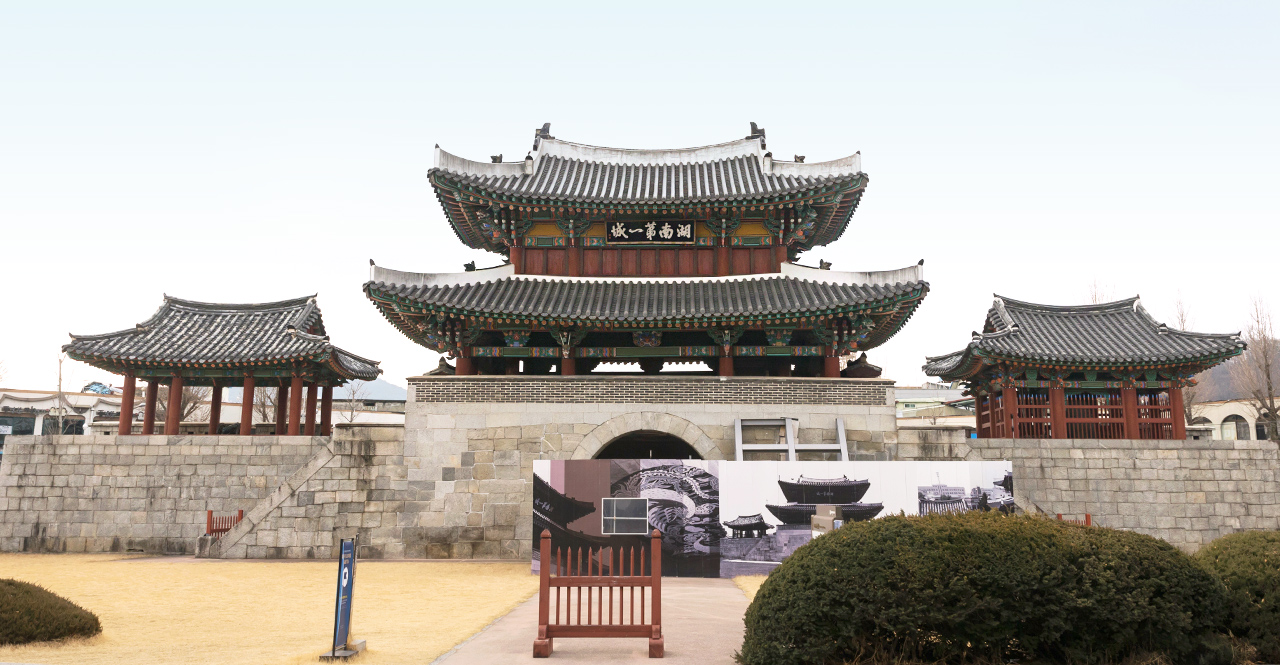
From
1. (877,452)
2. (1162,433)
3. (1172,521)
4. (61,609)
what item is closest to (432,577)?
(61,609)

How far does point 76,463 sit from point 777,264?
1966 cm

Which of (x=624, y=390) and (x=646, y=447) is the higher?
(x=624, y=390)

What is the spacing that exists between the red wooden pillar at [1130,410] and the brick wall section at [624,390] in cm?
811

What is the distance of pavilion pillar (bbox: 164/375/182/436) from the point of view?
2319 cm

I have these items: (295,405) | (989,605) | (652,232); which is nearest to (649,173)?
(652,232)

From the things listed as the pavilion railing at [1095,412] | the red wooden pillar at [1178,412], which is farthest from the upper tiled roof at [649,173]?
the red wooden pillar at [1178,412]

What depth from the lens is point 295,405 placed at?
2347 centimetres

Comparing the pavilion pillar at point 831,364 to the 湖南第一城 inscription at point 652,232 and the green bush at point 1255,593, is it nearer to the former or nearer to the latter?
the 湖南第一城 inscription at point 652,232

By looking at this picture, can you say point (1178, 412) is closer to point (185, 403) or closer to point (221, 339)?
point (221, 339)

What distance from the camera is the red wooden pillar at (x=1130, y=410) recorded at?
22.9m

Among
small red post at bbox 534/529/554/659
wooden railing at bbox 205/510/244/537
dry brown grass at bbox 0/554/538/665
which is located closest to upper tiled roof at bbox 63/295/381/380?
wooden railing at bbox 205/510/244/537

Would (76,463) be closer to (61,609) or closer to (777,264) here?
(61,609)

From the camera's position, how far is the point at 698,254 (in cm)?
2338

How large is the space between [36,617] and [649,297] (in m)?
15.1
